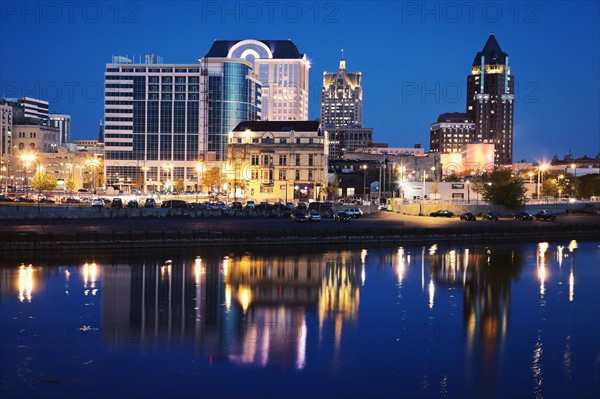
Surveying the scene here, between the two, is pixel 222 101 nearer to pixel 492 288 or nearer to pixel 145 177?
pixel 145 177

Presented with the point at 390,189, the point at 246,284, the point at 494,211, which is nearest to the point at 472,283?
the point at 246,284

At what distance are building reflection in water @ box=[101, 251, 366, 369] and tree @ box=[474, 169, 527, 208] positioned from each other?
58853 millimetres

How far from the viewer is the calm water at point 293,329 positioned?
992 inches

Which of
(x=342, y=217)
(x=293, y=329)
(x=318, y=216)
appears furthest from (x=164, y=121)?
(x=293, y=329)

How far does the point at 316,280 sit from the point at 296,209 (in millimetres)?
44245

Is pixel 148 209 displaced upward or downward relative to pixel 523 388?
upward

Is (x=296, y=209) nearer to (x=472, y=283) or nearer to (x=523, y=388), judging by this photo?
(x=472, y=283)

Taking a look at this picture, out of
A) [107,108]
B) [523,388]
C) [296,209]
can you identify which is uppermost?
[107,108]

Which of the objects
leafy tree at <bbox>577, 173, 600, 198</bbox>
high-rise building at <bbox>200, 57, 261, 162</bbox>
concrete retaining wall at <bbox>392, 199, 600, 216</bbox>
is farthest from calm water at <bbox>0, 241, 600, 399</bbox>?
high-rise building at <bbox>200, 57, 261, 162</bbox>

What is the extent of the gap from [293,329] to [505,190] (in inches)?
3201

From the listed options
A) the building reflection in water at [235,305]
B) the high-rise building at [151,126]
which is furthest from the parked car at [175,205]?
the high-rise building at [151,126]

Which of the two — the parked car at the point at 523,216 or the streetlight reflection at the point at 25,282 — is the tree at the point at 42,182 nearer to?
the streetlight reflection at the point at 25,282

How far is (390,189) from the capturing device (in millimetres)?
133125

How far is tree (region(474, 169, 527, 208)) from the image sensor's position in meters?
107
